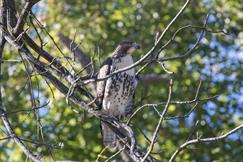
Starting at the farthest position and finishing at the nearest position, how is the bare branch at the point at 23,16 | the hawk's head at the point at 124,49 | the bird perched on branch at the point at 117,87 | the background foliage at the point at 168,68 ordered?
the background foliage at the point at 168,68 → the hawk's head at the point at 124,49 → the bird perched on branch at the point at 117,87 → the bare branch at the point at 23,16

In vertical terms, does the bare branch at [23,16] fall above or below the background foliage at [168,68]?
above

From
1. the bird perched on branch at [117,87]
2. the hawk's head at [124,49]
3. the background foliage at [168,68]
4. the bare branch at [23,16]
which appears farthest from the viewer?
the background foliage at [168,68]

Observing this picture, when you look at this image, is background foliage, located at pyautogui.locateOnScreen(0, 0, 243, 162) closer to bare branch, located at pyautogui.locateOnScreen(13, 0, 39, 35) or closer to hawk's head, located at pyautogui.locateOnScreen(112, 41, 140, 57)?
hawk's head, located at pyautogui.locateOnScreen(112, 41, 140, 57)

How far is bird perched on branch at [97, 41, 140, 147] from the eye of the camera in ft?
18.5

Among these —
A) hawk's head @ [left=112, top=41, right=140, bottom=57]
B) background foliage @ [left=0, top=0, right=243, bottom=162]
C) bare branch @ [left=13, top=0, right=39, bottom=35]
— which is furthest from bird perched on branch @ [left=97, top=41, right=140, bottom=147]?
background foliage @ [left=0, top=0, right=243, bottom=162]

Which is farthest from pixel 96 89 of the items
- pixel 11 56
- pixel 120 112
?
pixel 11 56

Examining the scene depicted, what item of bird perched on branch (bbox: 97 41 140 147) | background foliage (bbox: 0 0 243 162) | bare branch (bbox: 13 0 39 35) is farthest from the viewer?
background foliage (bbox: 0 0 243 162)

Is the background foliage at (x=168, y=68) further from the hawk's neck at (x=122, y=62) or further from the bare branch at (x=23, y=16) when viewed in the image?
the bare branch at (x=23, y=16)

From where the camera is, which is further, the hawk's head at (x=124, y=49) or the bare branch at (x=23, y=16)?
the hawk's head at (x=124, y=49)

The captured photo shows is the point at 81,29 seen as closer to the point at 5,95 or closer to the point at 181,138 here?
the point at 5,95

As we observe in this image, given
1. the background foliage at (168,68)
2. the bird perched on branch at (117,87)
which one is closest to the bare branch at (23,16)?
the bird perched on branch at (117,87)

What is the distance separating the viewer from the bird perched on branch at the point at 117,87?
5.64 m

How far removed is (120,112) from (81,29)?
10.1 feet

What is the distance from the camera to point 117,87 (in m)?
5.73
